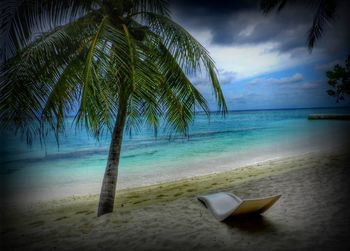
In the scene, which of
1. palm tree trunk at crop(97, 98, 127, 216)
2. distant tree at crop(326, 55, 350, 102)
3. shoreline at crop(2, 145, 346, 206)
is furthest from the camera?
shoreline at crop(2, 145, 346, 206)

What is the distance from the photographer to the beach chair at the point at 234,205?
2.76 meters

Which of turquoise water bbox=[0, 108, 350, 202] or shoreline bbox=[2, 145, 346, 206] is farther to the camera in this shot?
turquoise water bbox=[0, 108, 350, 202]

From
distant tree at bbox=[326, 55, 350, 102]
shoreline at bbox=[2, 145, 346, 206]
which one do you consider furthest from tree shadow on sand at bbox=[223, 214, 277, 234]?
shoreline at bbox=[2, 145, 346, 206]

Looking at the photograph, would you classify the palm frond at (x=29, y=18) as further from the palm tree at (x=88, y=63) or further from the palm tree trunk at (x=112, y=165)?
the palm tree trunk at (x=112, y=165)

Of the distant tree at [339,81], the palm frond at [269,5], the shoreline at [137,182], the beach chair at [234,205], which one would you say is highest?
the palm frond at [269,5]

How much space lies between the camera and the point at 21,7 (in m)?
2.46

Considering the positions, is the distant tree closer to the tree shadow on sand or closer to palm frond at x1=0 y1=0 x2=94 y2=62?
the tree shadow on sand

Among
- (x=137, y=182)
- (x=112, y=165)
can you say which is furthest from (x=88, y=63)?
(x=137, y=182)

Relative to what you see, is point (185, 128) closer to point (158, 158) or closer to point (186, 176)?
point (186, 176)

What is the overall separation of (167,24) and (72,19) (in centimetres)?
108

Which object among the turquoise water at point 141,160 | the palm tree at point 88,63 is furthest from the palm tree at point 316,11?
the turquoise water at point 141,160

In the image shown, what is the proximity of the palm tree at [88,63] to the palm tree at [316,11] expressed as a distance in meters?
1.30

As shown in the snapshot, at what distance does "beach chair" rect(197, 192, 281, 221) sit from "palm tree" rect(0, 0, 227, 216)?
3.79ft

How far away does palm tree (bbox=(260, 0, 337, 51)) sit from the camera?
3213 millimetres
